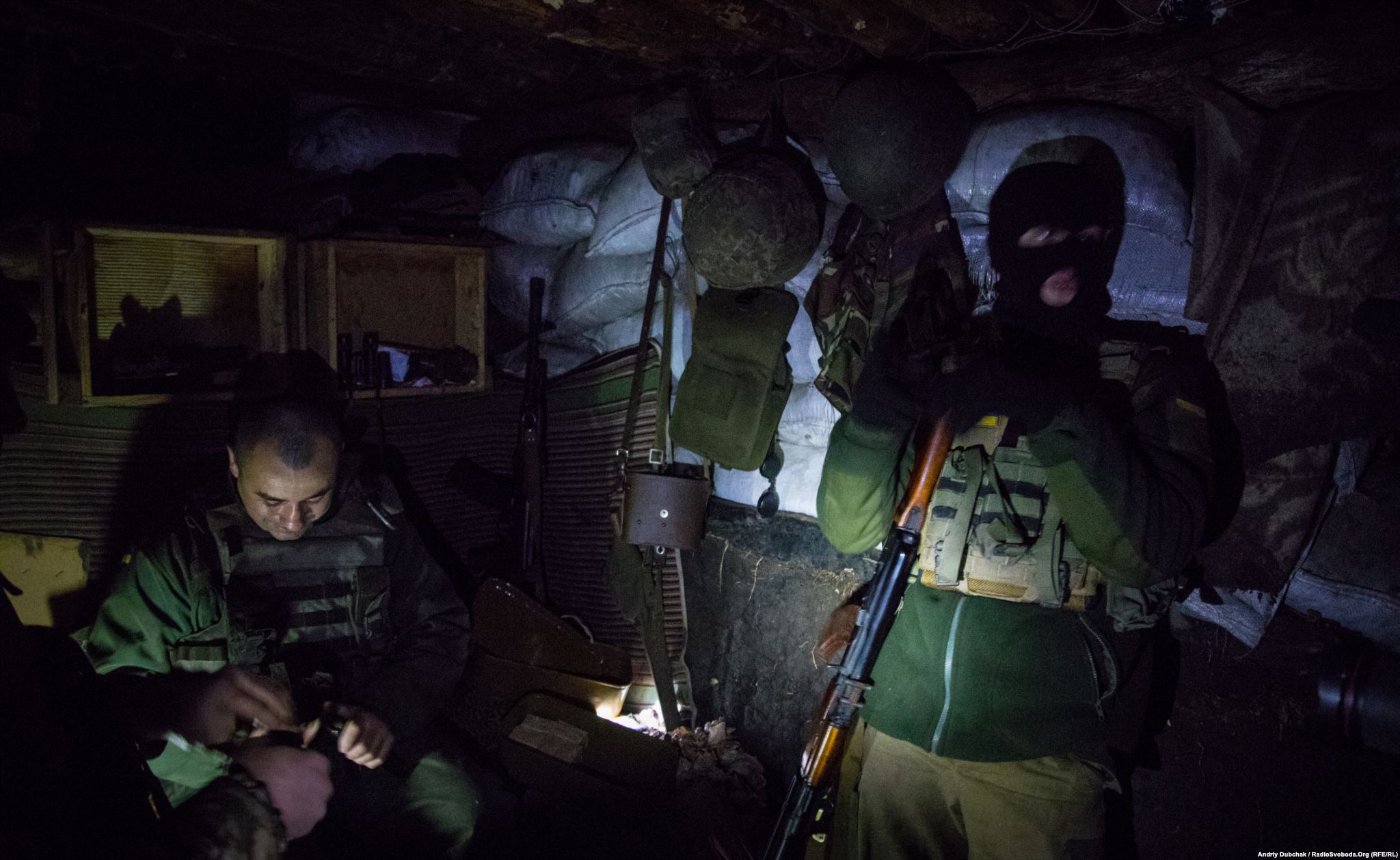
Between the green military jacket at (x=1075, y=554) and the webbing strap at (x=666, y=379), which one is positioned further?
the webbing strap at (x=666, y=379)

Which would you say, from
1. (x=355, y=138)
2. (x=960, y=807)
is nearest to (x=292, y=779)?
(x=960, y=807)

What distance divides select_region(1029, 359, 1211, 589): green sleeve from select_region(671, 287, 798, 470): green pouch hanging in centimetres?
123

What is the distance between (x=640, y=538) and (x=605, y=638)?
860 millimetres

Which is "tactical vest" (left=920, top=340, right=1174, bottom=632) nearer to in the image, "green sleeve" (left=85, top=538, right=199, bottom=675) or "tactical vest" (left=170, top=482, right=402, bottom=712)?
"tactical vest" (left=170, top=482, right=402, bottom=712)

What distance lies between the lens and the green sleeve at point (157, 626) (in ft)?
7.67

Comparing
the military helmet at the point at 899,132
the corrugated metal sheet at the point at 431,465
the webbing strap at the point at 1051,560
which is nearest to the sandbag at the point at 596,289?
the corrugated metal sheet at the point at 431,465

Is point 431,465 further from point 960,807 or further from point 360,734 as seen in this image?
point 960,807

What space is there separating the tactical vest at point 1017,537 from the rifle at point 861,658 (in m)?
0.11

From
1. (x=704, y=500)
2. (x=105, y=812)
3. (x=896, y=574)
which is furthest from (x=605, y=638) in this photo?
(x=105, y=812)

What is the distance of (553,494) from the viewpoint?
409cm

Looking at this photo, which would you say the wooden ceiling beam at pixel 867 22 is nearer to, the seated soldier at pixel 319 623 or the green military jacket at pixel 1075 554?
the green military jacket at pixel 1075 554

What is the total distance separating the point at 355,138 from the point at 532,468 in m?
2.11

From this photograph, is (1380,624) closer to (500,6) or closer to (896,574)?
(896,574)

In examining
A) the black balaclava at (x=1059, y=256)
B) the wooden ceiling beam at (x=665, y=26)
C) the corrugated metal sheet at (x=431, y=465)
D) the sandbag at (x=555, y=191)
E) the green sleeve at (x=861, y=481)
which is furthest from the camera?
the sandbag at (x=555, y=191)
